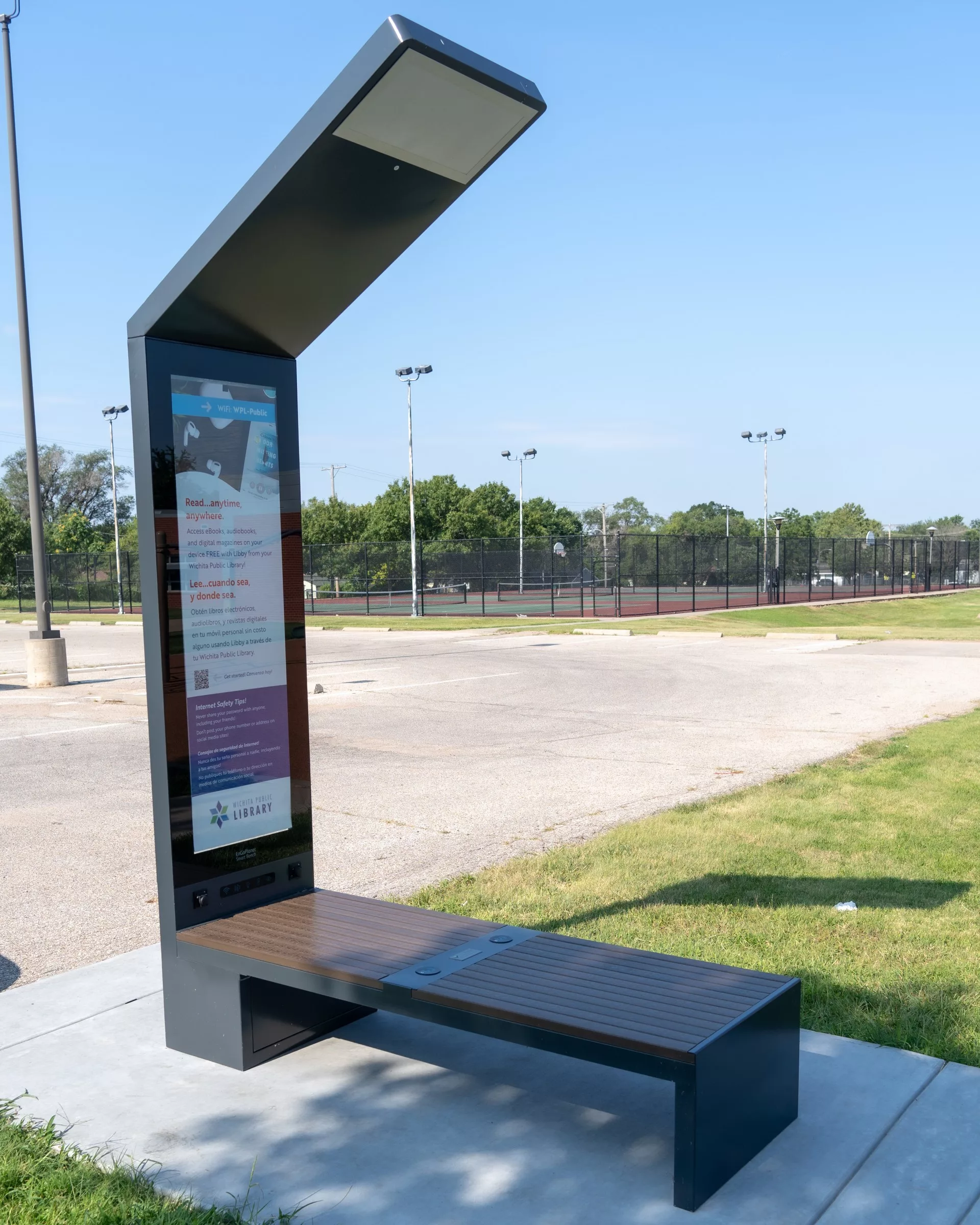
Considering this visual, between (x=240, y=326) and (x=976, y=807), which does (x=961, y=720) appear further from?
(x=240, y=326)

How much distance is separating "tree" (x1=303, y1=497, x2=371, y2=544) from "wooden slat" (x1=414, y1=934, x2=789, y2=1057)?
267ft

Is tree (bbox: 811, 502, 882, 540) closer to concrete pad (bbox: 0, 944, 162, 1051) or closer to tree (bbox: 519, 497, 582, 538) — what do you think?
tree (bbox: 519, 497, 582, 538)

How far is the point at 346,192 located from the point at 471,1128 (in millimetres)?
2846

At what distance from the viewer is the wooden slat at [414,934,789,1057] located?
2809 millimetres

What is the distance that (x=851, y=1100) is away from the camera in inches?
130

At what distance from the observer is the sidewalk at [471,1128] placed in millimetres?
2797

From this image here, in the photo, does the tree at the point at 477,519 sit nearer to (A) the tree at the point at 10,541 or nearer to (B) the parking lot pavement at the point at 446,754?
(A) the tree at the point at 10,541

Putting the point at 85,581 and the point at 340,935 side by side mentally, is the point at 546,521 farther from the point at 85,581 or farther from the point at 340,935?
the point at 340,935

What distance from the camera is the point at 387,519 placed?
279ft

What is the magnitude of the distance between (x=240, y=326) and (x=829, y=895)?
12.4 ft

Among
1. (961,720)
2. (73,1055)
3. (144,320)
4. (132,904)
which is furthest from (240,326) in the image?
(961,720)

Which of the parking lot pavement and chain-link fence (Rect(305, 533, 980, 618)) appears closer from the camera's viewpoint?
the parking lot pavement

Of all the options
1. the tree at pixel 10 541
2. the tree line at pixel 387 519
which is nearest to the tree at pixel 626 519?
the tree line at pixel 387 519

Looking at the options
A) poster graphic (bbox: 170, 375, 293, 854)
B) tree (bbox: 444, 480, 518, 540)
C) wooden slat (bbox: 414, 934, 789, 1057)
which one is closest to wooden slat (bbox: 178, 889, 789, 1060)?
wooden slat (bbox: 414, 934, 789, 1057)
